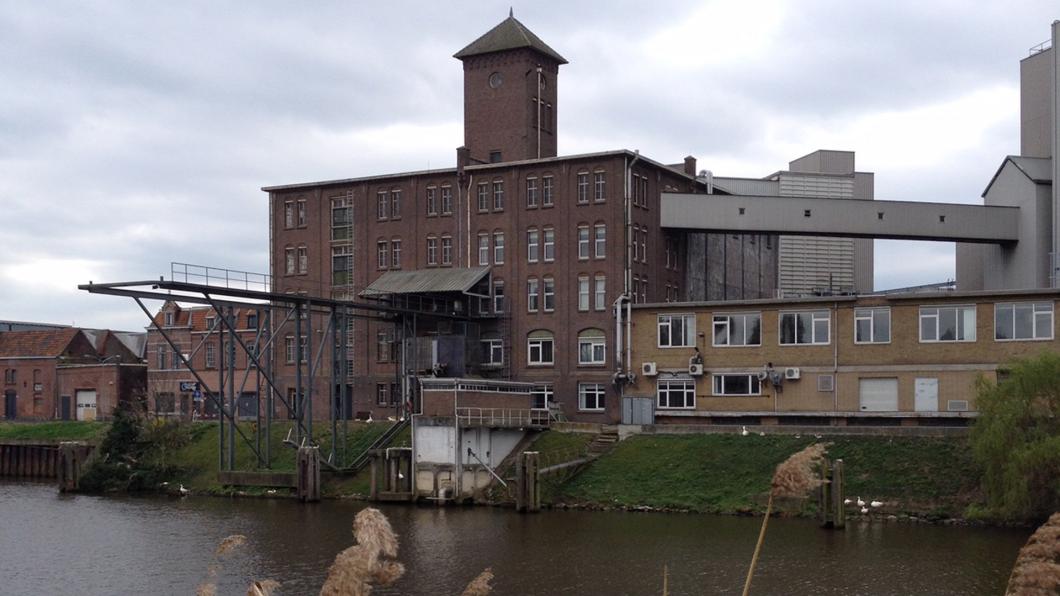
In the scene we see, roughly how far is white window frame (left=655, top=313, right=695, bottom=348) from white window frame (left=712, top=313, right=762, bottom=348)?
4.27 ft

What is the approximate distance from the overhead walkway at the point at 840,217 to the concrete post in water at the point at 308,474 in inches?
1012

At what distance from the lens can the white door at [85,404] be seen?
314 feet

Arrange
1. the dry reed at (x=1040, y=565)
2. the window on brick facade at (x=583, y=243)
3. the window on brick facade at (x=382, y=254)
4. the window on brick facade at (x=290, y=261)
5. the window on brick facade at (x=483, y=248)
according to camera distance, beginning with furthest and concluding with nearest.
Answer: the window on brick facade at (x=290, y=261) → the window on brick facade at (x=382, y=254) → the window on brick facade at (x=483, y=248) → the window on brick facade at (x=583, y=243) → the dry reed at (x=1040, y=565)

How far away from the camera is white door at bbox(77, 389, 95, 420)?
95.8 meters

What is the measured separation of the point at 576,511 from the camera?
177 feet

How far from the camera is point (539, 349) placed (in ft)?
235

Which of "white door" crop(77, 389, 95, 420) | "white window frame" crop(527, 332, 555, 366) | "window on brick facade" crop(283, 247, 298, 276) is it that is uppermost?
"window on brick facade" crop(283, 247, 298, 276)

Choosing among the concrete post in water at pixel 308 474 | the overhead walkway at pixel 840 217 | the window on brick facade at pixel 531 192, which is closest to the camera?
the concrete post in water at pixel 308 474

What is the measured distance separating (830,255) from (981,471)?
43.1m

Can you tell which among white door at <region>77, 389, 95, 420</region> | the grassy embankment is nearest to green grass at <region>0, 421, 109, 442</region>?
white door at <region>77, 389, 95, 420</region>

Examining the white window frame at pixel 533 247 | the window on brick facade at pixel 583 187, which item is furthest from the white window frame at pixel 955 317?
the white window frame at pixel 533 247

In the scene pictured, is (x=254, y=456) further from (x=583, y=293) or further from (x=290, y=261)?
(x=583, y=293)

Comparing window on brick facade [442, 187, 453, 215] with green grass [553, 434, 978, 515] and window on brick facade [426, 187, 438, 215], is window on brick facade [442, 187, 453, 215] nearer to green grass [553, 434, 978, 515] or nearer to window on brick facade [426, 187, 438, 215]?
window on brick facade [426, 187, 438, 215]

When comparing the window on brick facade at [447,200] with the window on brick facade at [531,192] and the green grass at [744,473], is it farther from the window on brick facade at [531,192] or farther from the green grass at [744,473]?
the green grass at [744,473]
